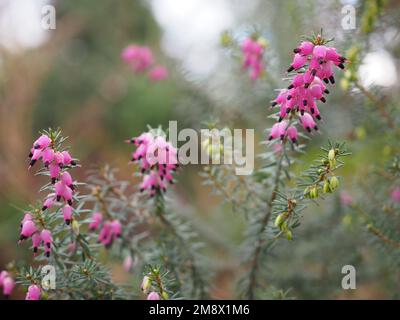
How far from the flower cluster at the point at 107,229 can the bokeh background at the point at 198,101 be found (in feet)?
0.82

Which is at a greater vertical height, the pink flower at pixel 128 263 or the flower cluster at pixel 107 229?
the flower cluster at pixel 107 229

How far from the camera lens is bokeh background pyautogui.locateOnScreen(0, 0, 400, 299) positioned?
240 cm

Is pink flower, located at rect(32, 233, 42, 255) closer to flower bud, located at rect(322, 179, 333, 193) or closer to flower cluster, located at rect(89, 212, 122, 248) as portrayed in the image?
flower cluster, located at rect(89, 212, 122, 248)

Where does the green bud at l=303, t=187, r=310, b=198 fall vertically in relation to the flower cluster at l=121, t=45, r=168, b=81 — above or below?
below

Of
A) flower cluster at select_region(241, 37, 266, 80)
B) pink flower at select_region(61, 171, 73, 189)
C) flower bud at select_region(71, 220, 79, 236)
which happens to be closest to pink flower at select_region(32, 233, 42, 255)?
flower bud at select_region(71, 220, 79, 236)

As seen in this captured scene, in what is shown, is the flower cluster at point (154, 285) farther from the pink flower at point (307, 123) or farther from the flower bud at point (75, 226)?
the pink flower at point (307, 123)

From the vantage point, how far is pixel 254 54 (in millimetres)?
2229

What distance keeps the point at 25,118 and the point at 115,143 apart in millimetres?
1532

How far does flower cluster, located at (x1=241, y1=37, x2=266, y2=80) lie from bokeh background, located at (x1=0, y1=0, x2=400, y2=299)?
0.08 m

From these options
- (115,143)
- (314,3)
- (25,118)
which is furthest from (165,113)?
(314,3)

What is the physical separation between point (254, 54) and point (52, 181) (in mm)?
1323

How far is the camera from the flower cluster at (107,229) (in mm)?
1865

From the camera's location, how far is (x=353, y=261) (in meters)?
2.29

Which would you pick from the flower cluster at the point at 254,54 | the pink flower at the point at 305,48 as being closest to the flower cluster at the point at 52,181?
the pink flower at the point at 305,48
